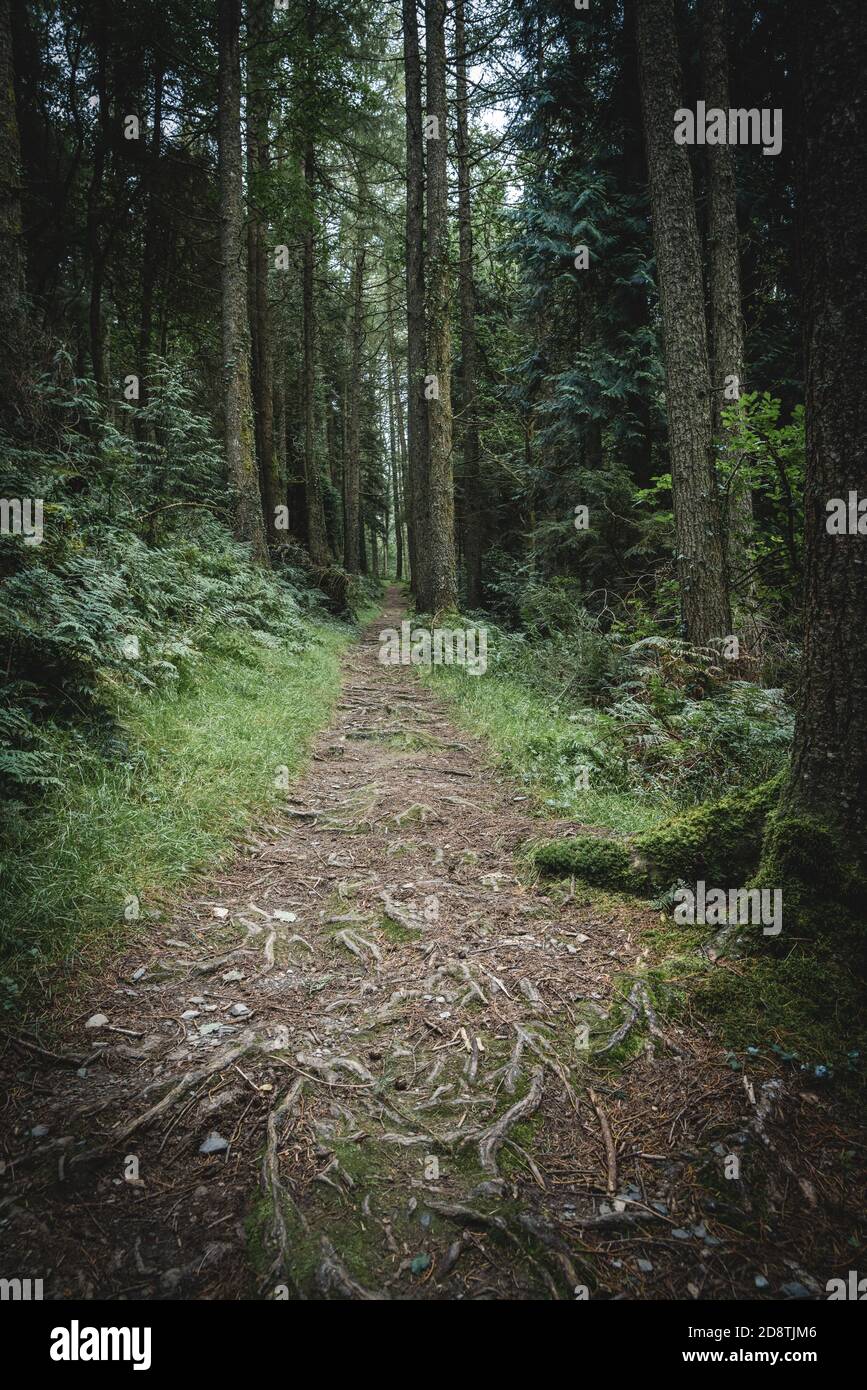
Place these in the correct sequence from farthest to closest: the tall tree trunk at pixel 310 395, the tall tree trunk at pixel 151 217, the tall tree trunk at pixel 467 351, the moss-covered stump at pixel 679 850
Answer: the tall tree trunk at pixel 310 395 → the tall tree trunk at pixel 467 351 → the tall tree trunk at pixel 151 217 → the moss-covered stump at pixel 679 850

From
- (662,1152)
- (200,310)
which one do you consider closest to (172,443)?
Result: (200,310)

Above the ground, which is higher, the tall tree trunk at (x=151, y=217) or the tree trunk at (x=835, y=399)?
the tall tree trunk at (x=151, y=217)

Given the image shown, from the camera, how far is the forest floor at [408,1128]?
1.92 metres

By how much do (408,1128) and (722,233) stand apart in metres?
12.6

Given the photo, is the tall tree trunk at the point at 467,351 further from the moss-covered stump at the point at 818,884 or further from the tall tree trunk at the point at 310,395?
the moss-covered stump at the point at 818,884

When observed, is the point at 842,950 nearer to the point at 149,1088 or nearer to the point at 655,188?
the point at 149,1088

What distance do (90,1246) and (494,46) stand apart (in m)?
18.9

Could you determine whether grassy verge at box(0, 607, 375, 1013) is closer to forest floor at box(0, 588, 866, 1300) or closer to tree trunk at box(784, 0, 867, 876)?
forest floor at box(0, 588, 866, 1300)

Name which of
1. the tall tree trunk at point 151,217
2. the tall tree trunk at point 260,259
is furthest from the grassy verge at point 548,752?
the tall tree trunk at point 151,217

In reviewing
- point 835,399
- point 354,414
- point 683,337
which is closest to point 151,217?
point 354,414

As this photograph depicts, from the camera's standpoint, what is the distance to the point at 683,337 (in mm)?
7035

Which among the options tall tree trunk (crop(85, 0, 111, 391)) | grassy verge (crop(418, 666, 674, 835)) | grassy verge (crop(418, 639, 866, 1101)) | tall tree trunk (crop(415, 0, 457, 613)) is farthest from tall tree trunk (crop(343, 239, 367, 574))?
A: grassy verge (crop(418, 639, 866, 1101))

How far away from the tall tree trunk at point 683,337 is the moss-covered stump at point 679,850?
3763mm

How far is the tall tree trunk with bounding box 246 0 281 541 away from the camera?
44.4 feet
